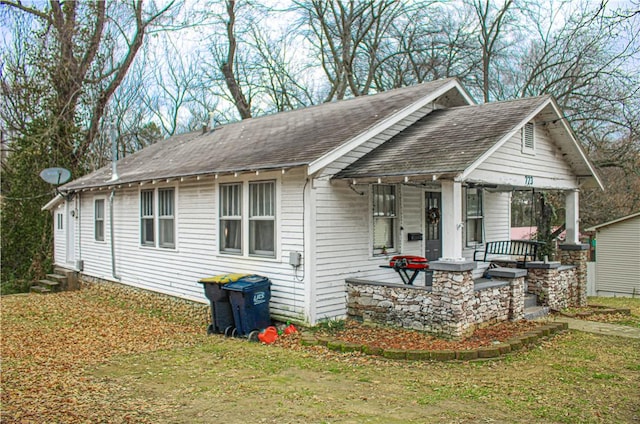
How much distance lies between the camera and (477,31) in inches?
985

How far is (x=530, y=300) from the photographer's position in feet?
35.6

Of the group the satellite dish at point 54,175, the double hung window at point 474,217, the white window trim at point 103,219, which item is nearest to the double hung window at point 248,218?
the double hung window at point 474,217

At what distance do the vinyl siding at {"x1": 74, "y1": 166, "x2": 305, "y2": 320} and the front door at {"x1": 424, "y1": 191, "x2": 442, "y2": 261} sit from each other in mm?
3466

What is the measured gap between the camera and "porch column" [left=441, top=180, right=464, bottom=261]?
27.5 feet

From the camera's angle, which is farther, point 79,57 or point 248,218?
point 79,57

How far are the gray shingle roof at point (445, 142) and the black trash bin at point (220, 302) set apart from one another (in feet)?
9.21

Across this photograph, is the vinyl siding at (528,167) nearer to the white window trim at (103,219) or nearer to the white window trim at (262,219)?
the white window trim at (262,219)

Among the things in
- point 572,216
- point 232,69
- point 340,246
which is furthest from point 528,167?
point 232,69

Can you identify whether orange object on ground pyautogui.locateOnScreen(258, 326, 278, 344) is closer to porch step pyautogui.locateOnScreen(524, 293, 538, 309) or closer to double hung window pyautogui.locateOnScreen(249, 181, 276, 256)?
double hung window pyautogui.locateOnScreen(249, 181, 276, 256)

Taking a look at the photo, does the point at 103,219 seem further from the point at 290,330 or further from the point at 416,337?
the point at 416,337

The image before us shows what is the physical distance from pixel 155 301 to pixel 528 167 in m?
9.15

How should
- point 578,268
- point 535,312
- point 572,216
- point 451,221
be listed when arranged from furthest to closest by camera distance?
point 572,216, point 578,268, point 535,312, point 451,221

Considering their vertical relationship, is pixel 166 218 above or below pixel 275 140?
below

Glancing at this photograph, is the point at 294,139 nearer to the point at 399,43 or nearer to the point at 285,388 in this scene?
the point at 285,388
